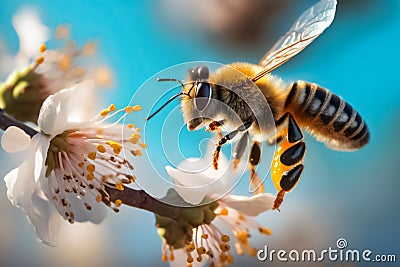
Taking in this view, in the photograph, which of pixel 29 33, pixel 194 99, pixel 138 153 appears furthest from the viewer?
pixel 29 33

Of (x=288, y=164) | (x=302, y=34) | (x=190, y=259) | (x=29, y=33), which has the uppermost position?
(x=29, y=33)

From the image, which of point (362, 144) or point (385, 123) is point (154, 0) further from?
point (362, 144)

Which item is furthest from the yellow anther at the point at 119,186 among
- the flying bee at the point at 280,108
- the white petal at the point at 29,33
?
the white petal at the point at 29,33

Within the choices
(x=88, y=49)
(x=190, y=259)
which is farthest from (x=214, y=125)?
(x=88, y=49)

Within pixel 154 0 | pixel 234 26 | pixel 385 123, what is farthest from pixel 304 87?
pixel 385 123

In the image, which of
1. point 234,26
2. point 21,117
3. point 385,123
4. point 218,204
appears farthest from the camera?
point 385,123

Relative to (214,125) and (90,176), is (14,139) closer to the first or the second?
(90,176)

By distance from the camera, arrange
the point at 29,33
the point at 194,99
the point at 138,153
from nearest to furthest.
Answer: the point at 194,99 < the point at 138,153 < the point at 29,33

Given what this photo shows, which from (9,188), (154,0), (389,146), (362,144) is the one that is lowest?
(9,188)
